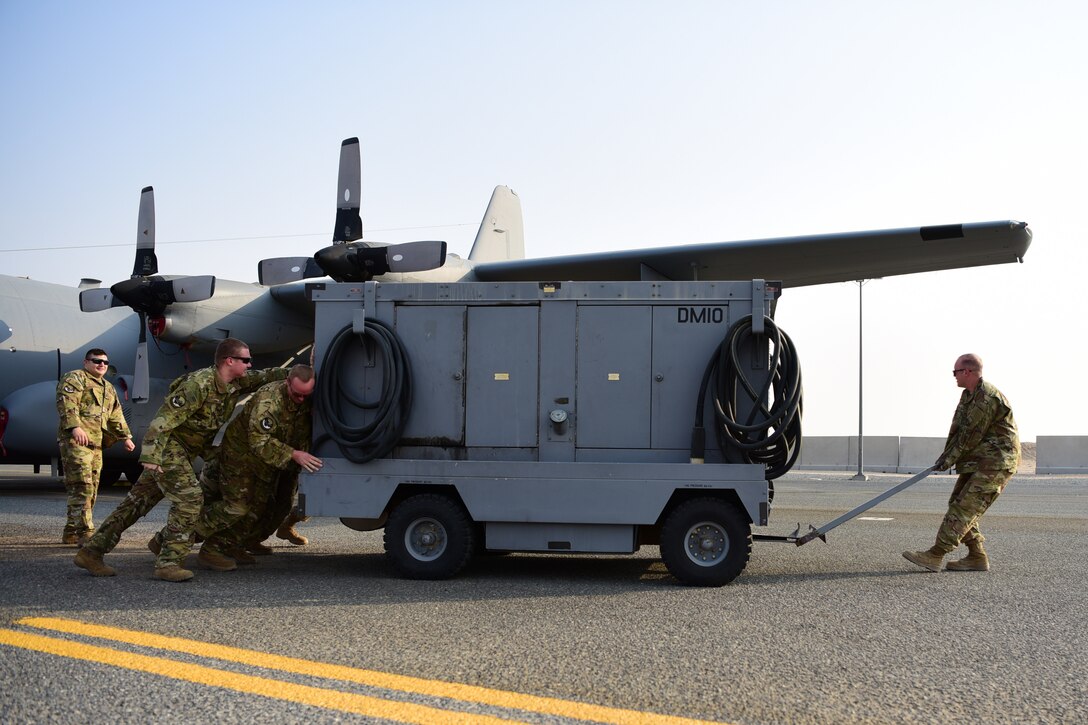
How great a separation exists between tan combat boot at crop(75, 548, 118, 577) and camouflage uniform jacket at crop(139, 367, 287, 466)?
0.77 m

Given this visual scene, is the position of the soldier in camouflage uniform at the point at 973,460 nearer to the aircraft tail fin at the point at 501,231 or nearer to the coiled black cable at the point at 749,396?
the coiled black cable at the point at 749,396

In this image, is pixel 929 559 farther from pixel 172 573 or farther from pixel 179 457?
pixel 179 457

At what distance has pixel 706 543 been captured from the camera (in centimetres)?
677

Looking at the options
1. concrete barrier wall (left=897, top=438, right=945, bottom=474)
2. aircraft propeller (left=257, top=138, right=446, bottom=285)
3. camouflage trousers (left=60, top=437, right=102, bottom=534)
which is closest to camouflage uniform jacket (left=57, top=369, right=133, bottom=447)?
camouflage trousers (left=60, top=437, right=102, bottom=534)

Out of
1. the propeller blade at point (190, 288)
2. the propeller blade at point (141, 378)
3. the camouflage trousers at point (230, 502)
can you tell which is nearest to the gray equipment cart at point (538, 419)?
the camouflage trousers at point (230, 502)

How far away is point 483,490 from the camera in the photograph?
6910mm

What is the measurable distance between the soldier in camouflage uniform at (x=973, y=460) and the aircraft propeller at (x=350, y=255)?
5.85 m

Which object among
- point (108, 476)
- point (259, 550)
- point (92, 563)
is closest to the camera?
point (92, 563)

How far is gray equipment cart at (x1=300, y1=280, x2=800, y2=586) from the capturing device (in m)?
6.77

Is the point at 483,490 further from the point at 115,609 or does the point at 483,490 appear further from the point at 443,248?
the point at 443,248

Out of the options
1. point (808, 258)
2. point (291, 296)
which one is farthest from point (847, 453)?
point (291, 296)

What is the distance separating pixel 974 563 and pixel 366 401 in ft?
17.6

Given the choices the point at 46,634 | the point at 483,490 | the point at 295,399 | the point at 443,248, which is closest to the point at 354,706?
the point at 46,634

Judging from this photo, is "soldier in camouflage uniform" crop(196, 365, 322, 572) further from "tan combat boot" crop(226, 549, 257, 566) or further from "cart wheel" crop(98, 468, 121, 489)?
"cart wheel" crop(98, 468, 121, 489)
